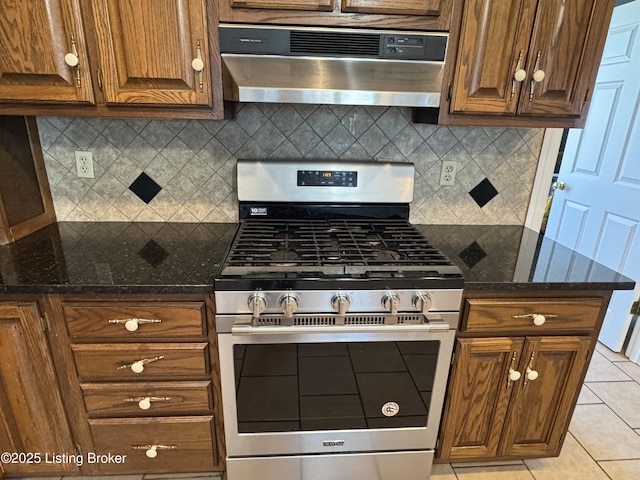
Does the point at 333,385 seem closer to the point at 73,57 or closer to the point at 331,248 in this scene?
the point at 331,248

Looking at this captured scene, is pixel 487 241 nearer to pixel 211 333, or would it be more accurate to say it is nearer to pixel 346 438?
pixel 346 438

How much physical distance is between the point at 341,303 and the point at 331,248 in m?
0.28

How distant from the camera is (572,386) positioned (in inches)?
55.5

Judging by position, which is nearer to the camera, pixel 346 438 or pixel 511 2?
pixel 511 2

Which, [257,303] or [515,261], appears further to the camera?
[515,261]

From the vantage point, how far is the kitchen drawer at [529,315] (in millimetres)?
1277

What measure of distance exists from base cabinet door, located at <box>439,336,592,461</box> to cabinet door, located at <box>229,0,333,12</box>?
1234 mm

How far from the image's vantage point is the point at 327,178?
1645 mm

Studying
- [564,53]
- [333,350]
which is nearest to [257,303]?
[333,350]

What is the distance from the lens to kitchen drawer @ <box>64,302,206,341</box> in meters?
1.19

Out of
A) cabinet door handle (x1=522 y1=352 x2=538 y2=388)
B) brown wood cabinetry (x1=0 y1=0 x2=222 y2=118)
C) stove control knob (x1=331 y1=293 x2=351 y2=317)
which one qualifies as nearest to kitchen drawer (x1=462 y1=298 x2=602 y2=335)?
cabinet door handle (x1=522 y1=352 x2=538 y2=388)

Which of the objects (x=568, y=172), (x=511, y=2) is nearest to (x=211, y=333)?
(x=511, y=2)

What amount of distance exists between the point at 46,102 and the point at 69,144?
1.29 feet

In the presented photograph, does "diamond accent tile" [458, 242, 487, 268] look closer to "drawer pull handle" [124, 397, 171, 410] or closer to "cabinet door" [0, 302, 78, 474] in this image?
"drawer pull handle" [124, 397, 171, 410]
